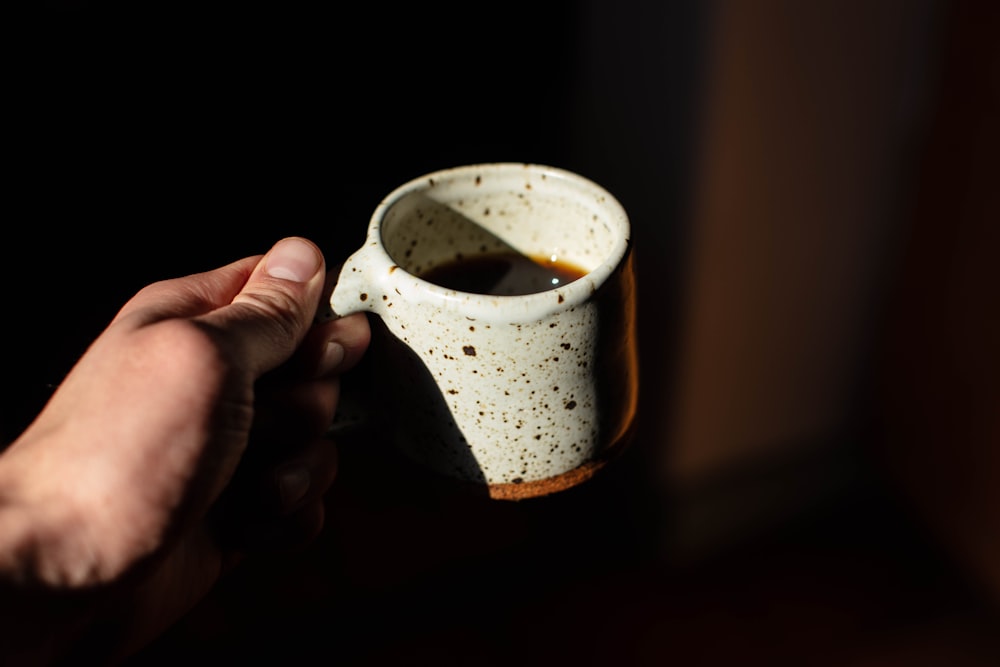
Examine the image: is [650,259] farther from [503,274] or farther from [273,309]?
[273,309]

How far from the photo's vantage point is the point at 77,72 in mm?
1096

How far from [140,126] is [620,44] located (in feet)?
2.98

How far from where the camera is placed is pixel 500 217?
958 millimetres

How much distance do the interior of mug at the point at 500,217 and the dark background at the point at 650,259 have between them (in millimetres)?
268

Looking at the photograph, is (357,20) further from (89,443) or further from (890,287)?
(890,287)

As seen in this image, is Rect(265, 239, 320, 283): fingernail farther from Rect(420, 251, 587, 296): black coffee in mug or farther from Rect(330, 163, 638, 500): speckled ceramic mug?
Rect(420, 251, 587, 296): black coffee in mug

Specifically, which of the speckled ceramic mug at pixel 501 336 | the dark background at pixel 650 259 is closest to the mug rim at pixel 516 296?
the speckled ceramic mug at pixel 501 336

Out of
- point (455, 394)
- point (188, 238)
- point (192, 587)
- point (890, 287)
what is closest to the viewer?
point (455, 394)

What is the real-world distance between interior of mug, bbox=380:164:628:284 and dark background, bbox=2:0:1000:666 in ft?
0.88

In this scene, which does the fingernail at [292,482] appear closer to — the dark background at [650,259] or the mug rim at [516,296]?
the dark background at [650,259]

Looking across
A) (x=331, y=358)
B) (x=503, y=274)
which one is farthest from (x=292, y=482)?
(x=503, y=274)

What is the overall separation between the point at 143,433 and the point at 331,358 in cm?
20

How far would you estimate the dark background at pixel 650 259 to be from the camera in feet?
3.92

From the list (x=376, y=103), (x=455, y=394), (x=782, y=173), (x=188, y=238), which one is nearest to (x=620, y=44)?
(x=782, y=173)
